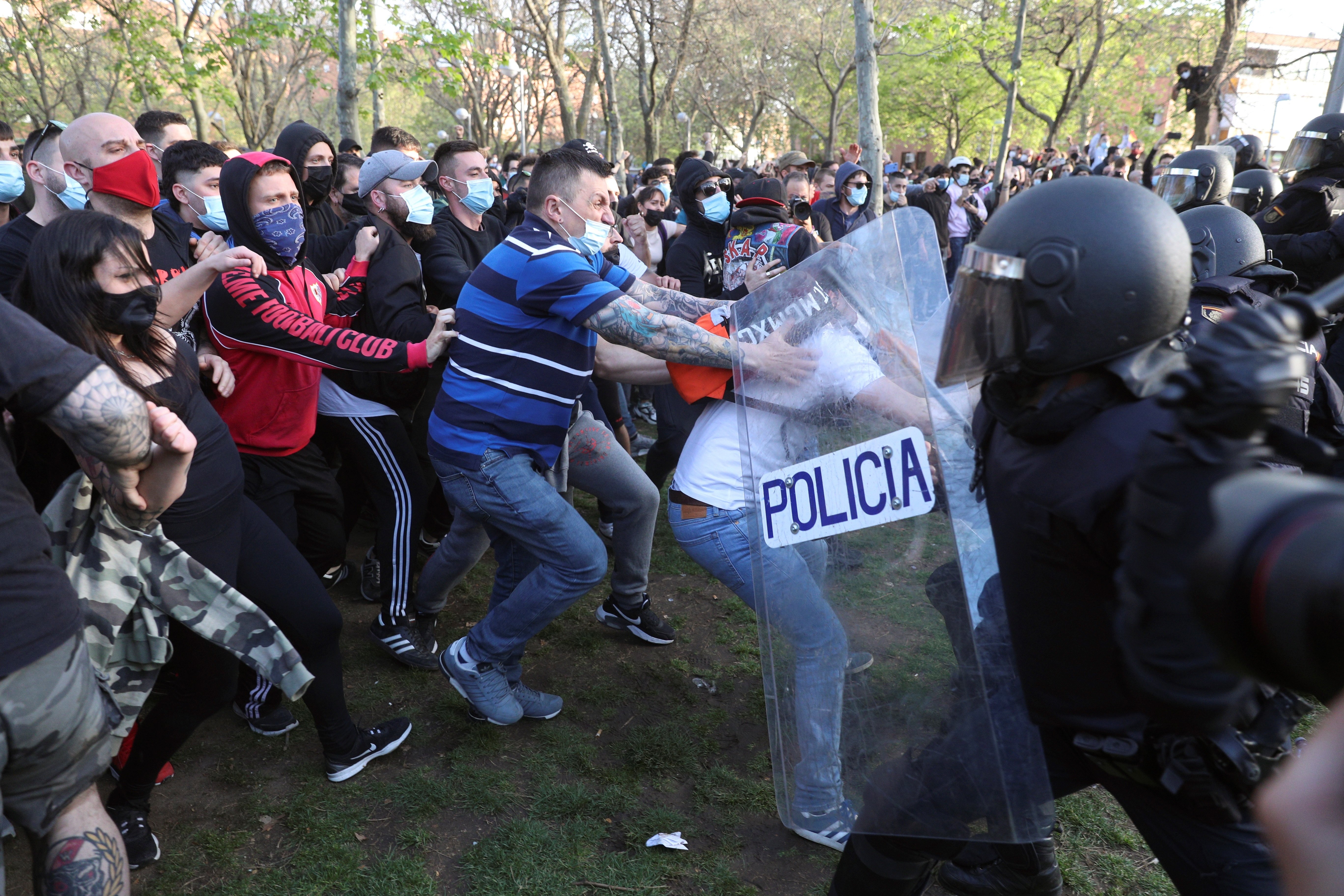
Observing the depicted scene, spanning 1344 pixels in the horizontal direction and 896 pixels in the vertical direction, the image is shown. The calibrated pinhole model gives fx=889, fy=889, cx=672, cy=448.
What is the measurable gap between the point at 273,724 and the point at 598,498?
1526 millimetres

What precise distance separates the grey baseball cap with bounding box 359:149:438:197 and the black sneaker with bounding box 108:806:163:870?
2.86 meters

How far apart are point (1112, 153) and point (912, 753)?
20481mm

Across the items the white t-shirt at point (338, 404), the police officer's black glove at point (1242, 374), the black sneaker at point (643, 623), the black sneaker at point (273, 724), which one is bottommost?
the black sneaker at point (643, 623)

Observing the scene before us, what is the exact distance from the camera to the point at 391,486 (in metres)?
3.96

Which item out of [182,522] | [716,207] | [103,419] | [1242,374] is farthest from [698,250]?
[1242,374]

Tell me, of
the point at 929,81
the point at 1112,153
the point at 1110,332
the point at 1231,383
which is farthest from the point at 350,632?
the point at 929,81

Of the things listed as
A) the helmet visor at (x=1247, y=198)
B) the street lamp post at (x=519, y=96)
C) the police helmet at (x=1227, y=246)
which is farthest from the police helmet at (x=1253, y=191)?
the street lamp post at (x=519, y=96)

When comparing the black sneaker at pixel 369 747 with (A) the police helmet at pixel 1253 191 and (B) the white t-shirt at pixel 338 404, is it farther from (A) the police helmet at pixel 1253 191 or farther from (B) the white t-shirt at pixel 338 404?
(A) the police helmet at pixel 1253 191

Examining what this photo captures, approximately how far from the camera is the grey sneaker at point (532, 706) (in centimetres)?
354

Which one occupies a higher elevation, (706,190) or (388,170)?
(388,170)

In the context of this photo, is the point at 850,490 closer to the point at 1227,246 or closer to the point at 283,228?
the point at 1227,246

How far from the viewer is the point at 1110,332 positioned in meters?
1.51

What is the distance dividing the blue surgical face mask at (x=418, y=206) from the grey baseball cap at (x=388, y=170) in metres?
0.07

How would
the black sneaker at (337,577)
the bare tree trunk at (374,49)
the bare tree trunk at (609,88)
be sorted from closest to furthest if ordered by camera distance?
the black sneaker at (337,577)
the bare tree trunk at (374,49)
the bare tree trunk at (609,88)
